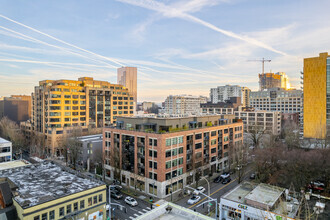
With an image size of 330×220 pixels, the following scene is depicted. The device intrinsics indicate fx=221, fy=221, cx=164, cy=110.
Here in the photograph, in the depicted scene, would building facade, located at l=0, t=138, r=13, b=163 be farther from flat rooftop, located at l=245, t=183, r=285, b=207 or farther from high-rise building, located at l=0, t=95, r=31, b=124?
high-rise building, located at l=0, t=95, r=31, b=124

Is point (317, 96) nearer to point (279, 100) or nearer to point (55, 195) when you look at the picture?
point (279, 100)

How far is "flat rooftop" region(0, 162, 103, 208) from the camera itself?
32.7m

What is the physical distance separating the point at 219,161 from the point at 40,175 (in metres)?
47.2

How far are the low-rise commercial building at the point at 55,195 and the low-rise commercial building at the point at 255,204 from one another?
21.4 m

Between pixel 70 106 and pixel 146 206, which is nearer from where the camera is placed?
pixel 146 206

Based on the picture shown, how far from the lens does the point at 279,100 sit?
157 meters

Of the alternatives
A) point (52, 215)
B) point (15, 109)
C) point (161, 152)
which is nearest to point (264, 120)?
point (161, 152)

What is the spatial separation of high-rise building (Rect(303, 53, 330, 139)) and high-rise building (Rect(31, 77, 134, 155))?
88.4 meters

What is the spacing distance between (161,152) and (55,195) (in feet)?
70.3

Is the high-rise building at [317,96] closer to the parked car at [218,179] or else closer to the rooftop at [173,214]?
the parked car at [218,179]

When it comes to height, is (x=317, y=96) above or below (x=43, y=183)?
above

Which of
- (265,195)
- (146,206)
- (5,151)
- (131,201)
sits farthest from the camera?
(5,151)

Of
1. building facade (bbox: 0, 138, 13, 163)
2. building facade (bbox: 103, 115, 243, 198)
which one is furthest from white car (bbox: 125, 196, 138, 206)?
building facade (bbox: 0, 138, 13, 163)

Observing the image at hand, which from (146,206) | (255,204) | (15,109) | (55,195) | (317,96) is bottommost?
(146,206)
